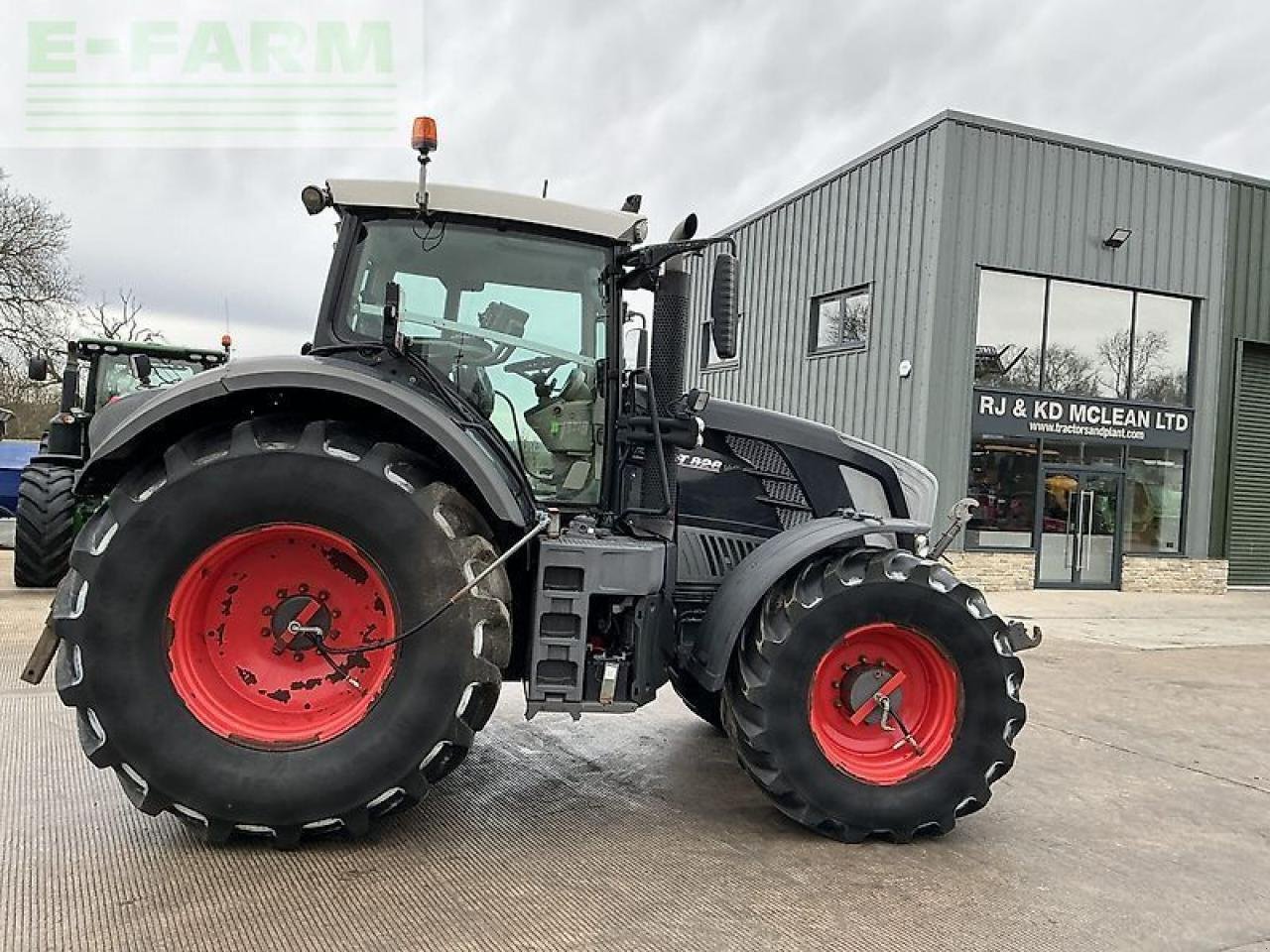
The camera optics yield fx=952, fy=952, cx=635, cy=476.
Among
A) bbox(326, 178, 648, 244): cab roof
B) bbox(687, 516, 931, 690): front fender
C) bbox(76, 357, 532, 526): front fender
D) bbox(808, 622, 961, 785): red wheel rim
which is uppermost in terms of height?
bbox(326, 178, 648, 244): cab roof

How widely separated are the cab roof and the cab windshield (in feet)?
0.31

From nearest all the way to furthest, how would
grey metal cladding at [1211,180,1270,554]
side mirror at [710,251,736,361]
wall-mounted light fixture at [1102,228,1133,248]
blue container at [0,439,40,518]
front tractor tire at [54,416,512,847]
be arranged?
1. front tractor tire at [54,416,512,847]
2. side mirror at [710,251,736,361]
3. wall-mounted light fixture at [1102,228,1133,248]
4. blue container at [0,439,40,518]
5. grey metal cladding at [1211,180,1270,554]

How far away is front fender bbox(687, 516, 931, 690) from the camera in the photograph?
3.67 meters

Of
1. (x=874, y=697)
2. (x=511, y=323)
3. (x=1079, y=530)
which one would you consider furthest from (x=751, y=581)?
(x=1079, y=530)

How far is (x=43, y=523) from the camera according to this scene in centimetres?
916

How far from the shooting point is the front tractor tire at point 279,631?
316 cm

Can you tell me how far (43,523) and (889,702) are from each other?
8601mm

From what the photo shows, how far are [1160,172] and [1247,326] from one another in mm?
3214

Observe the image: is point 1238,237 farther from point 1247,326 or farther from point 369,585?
point 369,585

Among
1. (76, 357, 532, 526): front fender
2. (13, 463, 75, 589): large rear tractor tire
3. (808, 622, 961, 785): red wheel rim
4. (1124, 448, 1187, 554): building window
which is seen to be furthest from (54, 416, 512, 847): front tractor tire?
(1124, 448, 1187, 554): building window

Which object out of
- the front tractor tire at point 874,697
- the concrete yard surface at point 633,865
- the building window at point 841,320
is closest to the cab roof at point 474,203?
the front tractor tire at point 874,697

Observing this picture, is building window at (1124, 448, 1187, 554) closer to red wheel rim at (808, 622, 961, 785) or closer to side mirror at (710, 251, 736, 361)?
red wheel rim at (808, 622, 961, 785)

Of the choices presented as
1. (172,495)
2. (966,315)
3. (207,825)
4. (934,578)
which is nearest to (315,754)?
(207,825)

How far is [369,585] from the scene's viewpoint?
343cm
